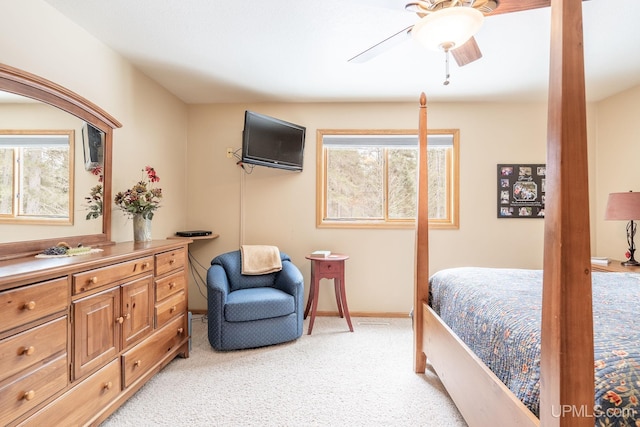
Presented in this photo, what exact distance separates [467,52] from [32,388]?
9.21 ft

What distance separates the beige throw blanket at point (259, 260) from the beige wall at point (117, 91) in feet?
3.05

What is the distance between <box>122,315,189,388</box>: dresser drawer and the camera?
5.91 feet

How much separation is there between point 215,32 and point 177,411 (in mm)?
2563

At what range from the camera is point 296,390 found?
2.00m

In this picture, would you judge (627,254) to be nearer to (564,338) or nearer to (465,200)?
(465,200)

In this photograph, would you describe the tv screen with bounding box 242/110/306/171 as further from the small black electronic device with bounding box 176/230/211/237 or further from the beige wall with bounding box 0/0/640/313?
the small black electronic device with bounding box 176/230/211/237

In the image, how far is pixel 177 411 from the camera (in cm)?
179

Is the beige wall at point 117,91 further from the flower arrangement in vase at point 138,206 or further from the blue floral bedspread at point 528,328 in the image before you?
the blue floral bedspread at point 528,328

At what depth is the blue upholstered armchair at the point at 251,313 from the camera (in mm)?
2502

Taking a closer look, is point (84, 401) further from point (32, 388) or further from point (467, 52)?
point (467, 52)

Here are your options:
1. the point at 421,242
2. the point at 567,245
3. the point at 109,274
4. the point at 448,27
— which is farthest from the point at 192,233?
the point at 567,245

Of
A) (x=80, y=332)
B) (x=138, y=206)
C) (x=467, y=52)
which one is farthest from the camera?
(x=138, y=206)

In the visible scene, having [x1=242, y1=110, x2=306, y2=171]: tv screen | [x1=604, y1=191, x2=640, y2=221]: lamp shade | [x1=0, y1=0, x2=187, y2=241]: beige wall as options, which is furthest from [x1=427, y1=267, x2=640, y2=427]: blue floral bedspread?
[x1=0, y1=0, x2=187, y2=241]: beige wall

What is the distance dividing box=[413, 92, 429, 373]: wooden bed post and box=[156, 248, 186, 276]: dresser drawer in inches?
73.8
